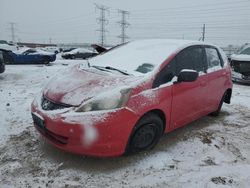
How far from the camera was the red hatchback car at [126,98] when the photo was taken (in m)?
3.37

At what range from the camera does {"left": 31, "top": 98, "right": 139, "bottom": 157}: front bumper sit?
10.9 ft

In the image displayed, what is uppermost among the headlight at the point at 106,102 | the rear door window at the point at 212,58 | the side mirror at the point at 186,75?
the rear door window at the point at 212,58

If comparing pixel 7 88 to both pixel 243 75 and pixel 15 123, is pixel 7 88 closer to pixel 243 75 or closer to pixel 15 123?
pixel 15 123

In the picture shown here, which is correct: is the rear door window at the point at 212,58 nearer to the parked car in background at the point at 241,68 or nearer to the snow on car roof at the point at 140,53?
the snow on car roof at the point at 140,53

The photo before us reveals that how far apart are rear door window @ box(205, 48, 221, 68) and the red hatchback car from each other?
8cm

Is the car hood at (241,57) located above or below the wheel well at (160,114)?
above

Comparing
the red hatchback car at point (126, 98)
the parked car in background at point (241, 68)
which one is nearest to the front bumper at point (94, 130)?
the red hatchback car at point (126, 98)

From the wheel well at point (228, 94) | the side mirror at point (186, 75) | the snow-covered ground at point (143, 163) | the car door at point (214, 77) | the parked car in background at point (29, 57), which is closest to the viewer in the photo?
the snow-covered ground at point (143, 163)

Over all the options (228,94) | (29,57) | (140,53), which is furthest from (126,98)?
(29,57)

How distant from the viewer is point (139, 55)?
450 cm

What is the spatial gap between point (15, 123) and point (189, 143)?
292 cm

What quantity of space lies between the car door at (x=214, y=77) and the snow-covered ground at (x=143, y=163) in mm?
540

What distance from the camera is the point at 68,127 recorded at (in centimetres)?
335

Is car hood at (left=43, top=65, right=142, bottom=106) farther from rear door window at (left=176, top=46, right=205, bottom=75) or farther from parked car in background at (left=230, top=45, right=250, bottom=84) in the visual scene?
parked car in background at (left=230, top=45, right=250, bottom=84)
